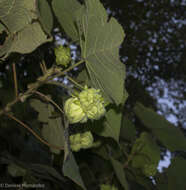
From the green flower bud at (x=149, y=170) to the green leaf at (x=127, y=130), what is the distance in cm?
26

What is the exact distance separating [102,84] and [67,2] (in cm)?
35

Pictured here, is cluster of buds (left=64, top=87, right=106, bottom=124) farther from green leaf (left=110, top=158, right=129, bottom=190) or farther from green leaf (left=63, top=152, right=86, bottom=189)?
green leaf (left=110, top=158, right=129, bottom=190)

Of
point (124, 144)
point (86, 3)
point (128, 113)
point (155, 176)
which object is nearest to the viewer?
point (86, 3)

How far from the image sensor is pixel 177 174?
65.6 inches

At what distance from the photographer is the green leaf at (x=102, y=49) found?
0.81m

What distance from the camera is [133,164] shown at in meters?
1.86

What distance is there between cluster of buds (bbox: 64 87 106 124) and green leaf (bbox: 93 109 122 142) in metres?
0.32

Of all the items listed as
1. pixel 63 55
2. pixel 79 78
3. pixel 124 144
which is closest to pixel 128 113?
pixel 124 144

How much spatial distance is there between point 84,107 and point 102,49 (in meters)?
0.22

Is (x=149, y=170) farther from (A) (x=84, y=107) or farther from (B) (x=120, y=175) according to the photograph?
(A) (x=84, y=107)

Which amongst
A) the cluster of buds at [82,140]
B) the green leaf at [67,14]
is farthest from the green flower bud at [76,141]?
the green leaf at [67,14]

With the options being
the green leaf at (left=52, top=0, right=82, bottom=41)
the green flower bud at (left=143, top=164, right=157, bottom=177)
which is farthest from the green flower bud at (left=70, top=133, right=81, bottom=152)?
the green flower bud at (left=143, top=164, right=157, bottom=177)

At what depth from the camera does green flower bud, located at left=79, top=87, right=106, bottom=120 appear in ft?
2.55

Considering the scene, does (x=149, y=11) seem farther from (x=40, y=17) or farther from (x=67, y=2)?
(x=40, y=17)
